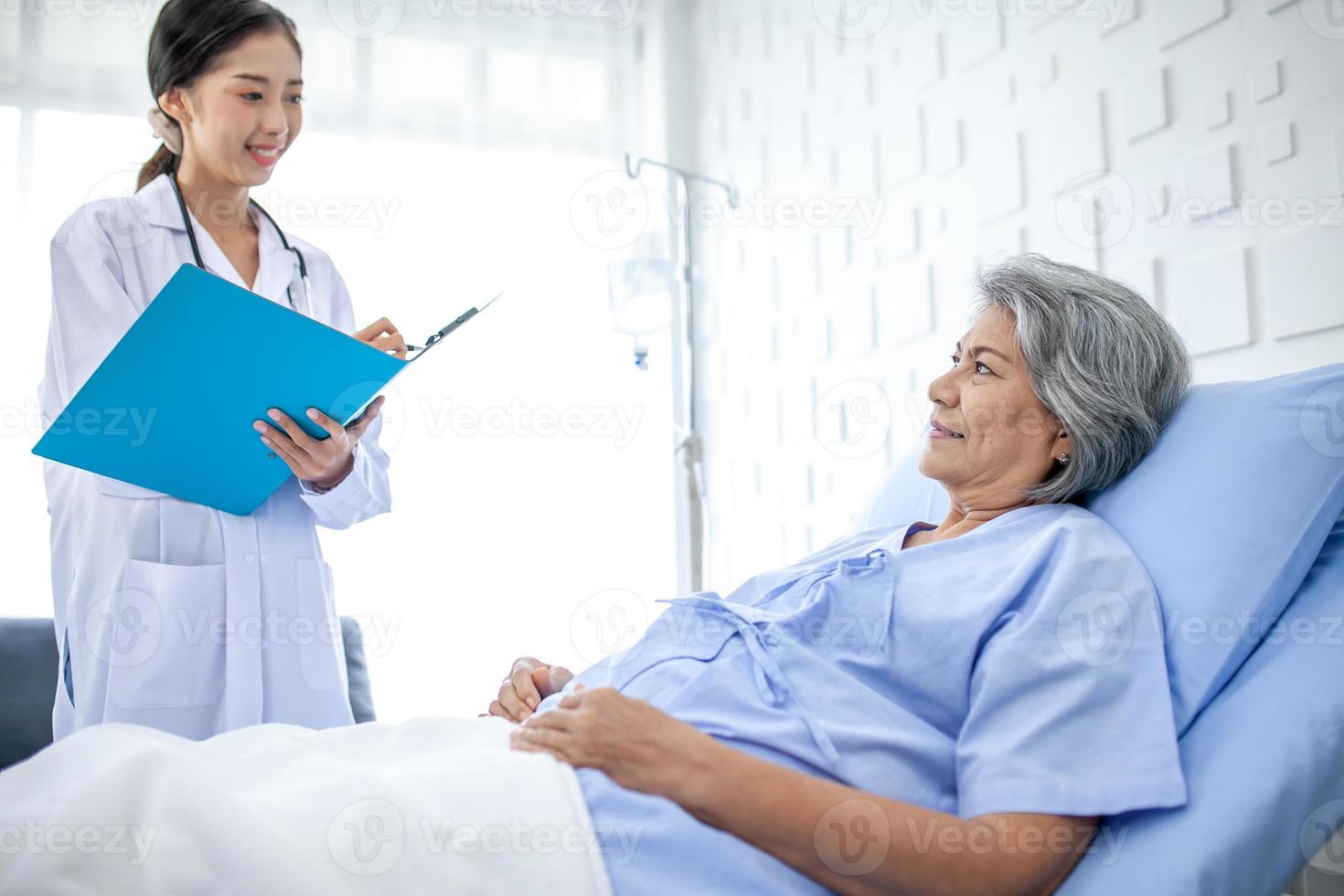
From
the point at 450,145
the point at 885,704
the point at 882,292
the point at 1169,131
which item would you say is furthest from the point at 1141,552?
the point at 450,145

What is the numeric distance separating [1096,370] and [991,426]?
0.15m

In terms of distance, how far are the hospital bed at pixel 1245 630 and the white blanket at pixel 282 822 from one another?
0.52 metres

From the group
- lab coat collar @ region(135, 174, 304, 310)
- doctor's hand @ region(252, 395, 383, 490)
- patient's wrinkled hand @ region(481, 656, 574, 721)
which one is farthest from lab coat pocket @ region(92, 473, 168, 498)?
patient's wrinkled hand @ region(481, 656, 574, 721)

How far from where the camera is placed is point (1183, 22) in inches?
74.2

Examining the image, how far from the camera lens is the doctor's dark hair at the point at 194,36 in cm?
178

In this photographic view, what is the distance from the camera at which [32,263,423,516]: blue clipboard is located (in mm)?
1372

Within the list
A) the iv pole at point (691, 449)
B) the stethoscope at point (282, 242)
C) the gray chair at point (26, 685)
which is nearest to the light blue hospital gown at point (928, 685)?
the stethoscope at point (282, 242)

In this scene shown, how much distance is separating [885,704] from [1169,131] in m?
1.32

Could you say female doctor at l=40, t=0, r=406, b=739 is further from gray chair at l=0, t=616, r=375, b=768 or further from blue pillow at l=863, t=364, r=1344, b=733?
blue pillow at l=863, t=364, r=1344, b=733

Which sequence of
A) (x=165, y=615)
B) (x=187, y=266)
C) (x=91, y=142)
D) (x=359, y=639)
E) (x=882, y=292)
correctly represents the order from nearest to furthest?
1. (x=187, y=266)
2. (x=165, y=615)
3. (x=359, y=639)
4. (x=882, y=292)
5. (x=91, y=142)

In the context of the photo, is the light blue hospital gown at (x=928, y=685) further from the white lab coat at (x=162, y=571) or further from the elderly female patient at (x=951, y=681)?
the white lab coat at (x=162, y=571)

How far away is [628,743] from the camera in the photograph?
101cm

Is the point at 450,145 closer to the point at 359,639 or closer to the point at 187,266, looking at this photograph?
the point at 359,639

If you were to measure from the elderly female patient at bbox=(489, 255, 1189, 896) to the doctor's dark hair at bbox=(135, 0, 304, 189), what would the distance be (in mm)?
1161
